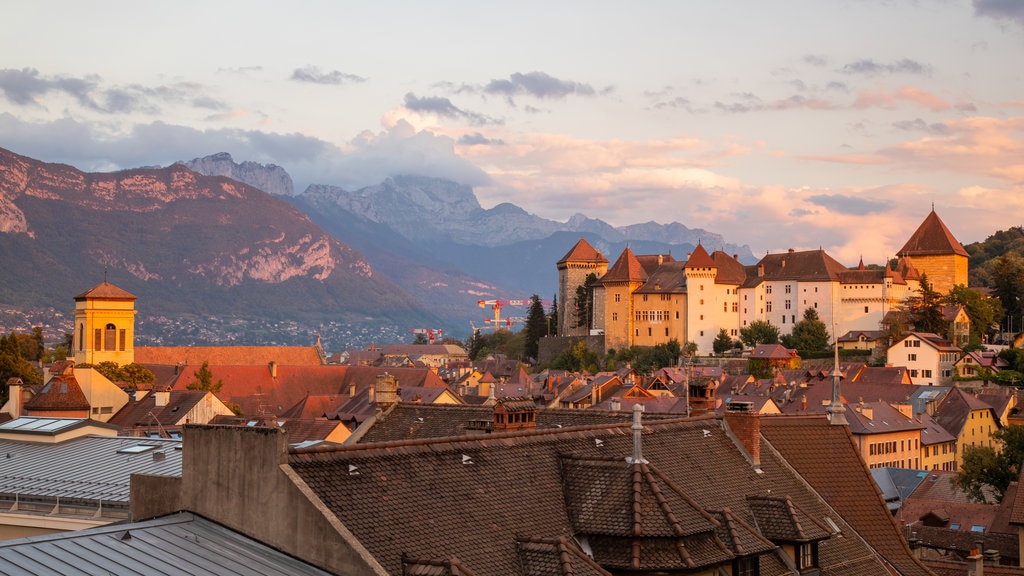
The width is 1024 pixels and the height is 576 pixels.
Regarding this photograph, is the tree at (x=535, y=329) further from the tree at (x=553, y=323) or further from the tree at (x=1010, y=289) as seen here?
the tree at (x=1010, y=289)

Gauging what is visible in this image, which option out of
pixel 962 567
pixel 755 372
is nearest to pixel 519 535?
pixel 962 567

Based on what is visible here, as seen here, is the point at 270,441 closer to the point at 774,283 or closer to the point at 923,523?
the point at 923,523

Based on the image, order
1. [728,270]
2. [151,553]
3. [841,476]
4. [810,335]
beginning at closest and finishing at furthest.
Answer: [151,553]
[841,476]
[810,335]
[728,270]

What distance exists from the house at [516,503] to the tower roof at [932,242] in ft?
405

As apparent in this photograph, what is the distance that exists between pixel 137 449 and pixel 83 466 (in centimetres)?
146

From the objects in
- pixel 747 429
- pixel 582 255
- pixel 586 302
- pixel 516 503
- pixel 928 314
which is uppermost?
pixel 582 255

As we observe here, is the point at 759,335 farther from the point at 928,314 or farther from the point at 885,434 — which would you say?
the point at 885,434

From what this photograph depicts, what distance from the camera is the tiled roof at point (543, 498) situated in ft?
54.2

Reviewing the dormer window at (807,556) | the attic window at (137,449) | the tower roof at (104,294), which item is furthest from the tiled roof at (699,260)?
the dormer window at (807,556)

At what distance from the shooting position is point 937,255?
458 feet

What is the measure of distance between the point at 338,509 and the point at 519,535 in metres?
2.82

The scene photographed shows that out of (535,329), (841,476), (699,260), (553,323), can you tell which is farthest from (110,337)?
(841,476)

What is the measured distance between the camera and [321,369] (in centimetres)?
10331

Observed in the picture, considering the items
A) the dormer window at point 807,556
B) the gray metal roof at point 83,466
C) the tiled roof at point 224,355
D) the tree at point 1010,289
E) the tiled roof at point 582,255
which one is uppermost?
the tiled roof at point 582,255
